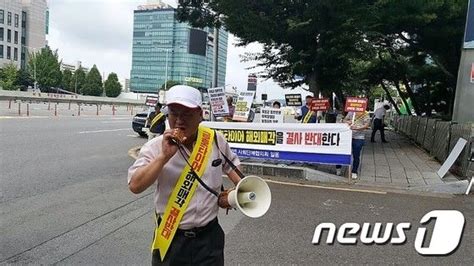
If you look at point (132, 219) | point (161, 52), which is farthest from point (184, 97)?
point (161, 52)

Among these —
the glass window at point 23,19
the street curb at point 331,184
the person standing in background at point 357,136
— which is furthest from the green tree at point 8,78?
the person standing in background at point 357,136

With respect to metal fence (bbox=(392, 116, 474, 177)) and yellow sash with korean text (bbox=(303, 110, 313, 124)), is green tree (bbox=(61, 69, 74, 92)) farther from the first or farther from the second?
yellow sash with korean text (bbox=(303, 110, 313, 124))

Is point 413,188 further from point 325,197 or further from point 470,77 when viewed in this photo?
point 470,77

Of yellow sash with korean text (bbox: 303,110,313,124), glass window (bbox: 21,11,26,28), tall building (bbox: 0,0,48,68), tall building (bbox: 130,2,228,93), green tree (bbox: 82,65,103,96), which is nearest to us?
yellow sash with korean text (bbox: 303,110,313,124)

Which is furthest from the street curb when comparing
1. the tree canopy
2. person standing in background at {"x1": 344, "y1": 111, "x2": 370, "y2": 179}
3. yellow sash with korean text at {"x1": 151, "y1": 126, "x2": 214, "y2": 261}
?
yellow sash with korean text at {"x1": 151, "y1": 126, "x2": 214, "y2": 261}

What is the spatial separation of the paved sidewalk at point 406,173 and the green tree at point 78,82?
3120 inches

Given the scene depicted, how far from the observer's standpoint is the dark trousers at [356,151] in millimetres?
9884

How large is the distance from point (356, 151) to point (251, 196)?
319 inches

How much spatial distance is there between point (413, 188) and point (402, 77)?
1790 cm

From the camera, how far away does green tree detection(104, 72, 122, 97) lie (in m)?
88.9

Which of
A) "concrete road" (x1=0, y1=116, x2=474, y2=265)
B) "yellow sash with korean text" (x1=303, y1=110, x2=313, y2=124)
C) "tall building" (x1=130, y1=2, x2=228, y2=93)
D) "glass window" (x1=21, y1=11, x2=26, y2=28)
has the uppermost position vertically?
"glass window" (x1=21, y1=11, x2=26, y2=28)

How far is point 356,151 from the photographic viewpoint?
9984mm

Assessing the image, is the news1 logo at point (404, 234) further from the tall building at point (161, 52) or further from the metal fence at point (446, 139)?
the tall building at point (161, 52)

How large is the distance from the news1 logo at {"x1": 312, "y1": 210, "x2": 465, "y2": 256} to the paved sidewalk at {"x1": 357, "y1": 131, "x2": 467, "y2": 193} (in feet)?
7.90
